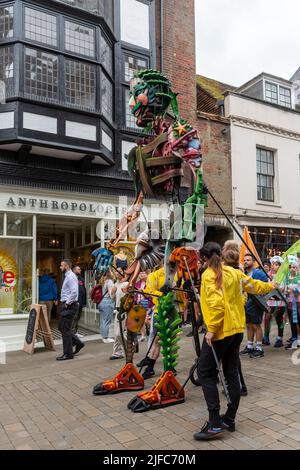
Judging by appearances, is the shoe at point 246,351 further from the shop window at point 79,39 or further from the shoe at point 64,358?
the shop window at point 79,39

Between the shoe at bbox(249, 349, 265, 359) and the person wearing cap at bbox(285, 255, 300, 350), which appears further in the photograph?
the person wearing cap at bbox(285, 255, 300, 350)

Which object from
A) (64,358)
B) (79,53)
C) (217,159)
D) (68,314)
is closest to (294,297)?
(68,314)

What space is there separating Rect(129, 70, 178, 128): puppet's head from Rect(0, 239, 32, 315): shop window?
558 centimetres

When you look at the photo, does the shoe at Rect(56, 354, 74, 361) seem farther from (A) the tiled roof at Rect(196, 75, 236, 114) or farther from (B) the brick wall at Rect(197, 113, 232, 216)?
(A) the tiled roof at Rect(196, 75, 236, 114)

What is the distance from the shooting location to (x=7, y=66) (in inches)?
369

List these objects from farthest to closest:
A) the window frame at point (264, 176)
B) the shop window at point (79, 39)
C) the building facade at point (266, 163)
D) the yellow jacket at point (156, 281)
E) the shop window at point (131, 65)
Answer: the window frame at point (264, 176), the building facade at point (266, 163), the shop window at point (131, 65), the shop window at point (79, 39), the yellow jacket at point (156, 281)

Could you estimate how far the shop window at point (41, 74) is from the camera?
9445 mm

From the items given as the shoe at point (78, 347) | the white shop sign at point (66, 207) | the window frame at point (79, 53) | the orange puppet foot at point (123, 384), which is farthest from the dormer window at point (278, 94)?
the orange puppet foot at point (123, 384)

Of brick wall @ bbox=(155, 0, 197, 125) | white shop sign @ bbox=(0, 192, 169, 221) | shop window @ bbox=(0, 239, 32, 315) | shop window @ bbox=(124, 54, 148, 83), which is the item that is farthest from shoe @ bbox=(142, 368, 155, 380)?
brick wall @ bbox=(155, 0, 197, 125)

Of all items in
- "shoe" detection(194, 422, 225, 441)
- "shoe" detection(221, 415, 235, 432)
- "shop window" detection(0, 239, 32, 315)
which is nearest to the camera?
"shoe" detection(194, 422, 225, 441)

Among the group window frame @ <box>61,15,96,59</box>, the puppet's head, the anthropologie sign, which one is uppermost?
window frame @ <box>61,15,96,59</box>

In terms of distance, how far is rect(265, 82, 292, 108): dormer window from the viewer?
1606 centimetres

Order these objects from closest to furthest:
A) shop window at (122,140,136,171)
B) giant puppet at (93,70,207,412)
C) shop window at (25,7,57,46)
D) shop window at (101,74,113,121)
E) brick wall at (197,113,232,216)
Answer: giant puppet at (93,70,207,412)
shop window at (25,7,57,46)
shop window at (101,74,113,121)
shop window at (122,140,136,171)
brick wall at (197,113,232,216)

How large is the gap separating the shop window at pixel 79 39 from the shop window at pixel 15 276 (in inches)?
191
